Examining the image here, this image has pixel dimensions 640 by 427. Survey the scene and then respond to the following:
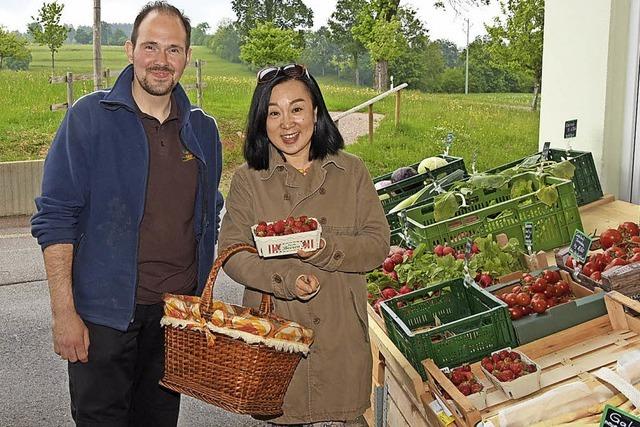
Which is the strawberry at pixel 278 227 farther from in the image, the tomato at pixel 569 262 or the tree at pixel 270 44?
the tree at pixel 270 44

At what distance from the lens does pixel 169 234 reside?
6.25 ft

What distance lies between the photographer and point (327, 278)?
1.75 metres

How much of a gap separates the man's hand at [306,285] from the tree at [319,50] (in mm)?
3713

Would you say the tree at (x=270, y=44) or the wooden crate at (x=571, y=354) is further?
the tree at (x=270, y=44)

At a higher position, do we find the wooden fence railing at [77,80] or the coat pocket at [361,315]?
the wooden fence railing at [77,80]

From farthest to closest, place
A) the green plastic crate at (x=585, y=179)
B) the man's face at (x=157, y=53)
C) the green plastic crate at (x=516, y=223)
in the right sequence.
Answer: the green plastic crate at (x=585, y=179) → the green plastic crate at (x=516, y=223) → the man's face at (x=157, y=53)

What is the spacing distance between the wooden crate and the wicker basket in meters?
0.42

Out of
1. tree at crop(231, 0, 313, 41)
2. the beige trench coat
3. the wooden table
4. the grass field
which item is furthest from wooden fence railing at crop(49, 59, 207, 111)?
the beige trench coat

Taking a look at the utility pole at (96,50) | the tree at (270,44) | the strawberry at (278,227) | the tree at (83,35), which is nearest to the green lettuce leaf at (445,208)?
the strawberry at (278,227)

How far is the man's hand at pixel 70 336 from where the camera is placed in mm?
1842

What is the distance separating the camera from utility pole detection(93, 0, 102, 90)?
17.1 ft

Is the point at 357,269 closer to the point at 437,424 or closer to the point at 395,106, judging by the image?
the point at 437,424

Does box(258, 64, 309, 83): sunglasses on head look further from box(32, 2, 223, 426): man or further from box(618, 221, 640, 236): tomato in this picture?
box(618, 221, 640, 236): tomato

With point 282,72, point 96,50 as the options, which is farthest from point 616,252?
point 96,50
